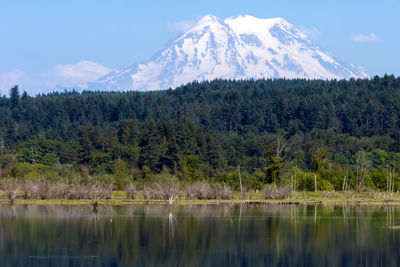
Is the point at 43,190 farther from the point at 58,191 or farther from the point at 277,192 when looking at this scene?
the point at 277,192

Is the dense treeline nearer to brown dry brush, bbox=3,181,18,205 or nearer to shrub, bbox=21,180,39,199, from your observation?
shrub, bbox=21,180,39,199

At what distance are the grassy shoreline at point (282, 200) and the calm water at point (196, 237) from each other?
10784mm

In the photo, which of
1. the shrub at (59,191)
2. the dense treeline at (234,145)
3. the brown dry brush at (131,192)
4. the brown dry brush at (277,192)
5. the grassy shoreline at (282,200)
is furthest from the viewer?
the dense treeline at (234,145)

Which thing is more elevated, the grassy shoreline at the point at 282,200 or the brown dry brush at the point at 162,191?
the brown dry brush at the point at 162,191

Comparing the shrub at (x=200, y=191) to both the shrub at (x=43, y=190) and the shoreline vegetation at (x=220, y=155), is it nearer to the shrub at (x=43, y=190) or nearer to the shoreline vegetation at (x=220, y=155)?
the shoreline vegetation at (x=220, y=155)

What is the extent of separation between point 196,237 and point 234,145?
359ft

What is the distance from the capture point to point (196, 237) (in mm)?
51219

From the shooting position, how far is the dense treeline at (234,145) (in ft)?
358

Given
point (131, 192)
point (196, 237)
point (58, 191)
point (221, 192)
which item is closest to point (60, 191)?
point (58, 191)

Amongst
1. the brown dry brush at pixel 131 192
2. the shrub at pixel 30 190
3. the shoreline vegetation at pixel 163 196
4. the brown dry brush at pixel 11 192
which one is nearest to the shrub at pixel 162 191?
the shoreline vegetation at pixel 163 196

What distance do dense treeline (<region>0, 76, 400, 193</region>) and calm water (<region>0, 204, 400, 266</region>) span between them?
3104 centimetres

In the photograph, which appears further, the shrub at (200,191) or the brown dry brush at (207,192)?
the brown dry brush at (207,192)

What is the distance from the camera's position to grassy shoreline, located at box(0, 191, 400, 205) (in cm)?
8388

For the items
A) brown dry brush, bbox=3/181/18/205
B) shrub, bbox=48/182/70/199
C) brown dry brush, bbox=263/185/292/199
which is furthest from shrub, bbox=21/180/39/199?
brown dry brush, bbox=263/185/292/199
